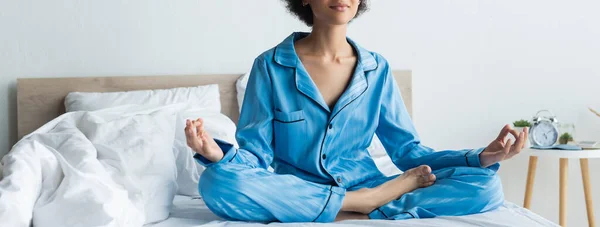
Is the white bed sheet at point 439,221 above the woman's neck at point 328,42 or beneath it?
beneath

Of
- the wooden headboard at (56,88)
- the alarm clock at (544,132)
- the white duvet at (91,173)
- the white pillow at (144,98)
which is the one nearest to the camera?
the white duvet at (91,173)

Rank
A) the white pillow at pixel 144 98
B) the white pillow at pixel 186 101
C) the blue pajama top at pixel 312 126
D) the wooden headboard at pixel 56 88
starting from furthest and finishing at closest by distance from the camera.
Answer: the wooden headboard at pixel 56 88 < the white pillow at pixel 144 98 < the white pillow at pixel 186 101 < the blue pajama top at pixel 312 126

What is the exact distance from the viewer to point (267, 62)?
1.99m

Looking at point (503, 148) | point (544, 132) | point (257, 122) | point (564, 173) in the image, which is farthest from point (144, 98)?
point (564, 173)

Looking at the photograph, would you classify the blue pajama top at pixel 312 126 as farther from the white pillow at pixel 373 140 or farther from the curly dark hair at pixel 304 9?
the white pillow at pixel 373 140

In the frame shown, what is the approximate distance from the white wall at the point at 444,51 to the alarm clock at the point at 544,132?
36 cm

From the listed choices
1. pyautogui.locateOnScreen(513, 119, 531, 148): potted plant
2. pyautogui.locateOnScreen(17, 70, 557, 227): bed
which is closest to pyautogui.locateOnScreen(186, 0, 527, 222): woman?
pyautogui.locateOnScreen(17, 70, 557, 227): bed

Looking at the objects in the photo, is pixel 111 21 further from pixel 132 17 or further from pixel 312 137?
pixel 312 137

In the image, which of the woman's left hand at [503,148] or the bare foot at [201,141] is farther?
the woman's left hand at [503,148]

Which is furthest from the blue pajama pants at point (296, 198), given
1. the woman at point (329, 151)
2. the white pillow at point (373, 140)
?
the white pillow at point (373, 140)

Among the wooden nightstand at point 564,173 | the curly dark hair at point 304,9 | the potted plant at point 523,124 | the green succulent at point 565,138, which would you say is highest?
the curly dark hair at point 304,9

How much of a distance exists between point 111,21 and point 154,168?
1113mm

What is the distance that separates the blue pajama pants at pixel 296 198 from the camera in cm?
172

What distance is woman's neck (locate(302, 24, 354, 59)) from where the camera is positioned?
2016 mm
